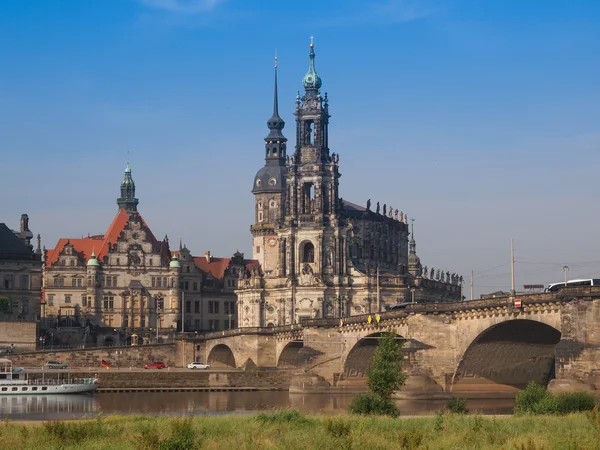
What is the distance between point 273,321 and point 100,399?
5448cm

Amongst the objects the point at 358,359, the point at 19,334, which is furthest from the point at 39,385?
the point at 19,334

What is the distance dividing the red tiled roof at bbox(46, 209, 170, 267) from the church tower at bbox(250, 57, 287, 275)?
1352cm

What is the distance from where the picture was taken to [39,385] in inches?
4321

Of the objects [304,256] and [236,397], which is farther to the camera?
[304,256]

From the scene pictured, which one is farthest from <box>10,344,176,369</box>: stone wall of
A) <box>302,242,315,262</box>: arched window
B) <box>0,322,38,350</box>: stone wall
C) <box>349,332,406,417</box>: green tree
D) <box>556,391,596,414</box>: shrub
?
<box>556,391,596,414</box>: shrub

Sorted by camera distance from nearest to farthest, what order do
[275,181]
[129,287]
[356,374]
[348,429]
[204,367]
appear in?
[348,429] < [356,374] < [204,367] < [129,287] < [275,181]

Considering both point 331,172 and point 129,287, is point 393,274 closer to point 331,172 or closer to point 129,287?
point 331,172

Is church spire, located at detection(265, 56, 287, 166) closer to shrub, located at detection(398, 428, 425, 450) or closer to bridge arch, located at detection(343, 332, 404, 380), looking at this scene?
bridge arch, located at detection(343, 332, 404, 380)

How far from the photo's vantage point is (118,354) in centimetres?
14175

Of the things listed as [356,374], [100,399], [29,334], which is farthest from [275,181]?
[100,399]

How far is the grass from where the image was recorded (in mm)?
48750

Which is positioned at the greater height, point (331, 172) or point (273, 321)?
point (331, 172)

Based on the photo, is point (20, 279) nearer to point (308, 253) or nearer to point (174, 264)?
point (174, 264)

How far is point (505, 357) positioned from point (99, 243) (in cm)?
8248
